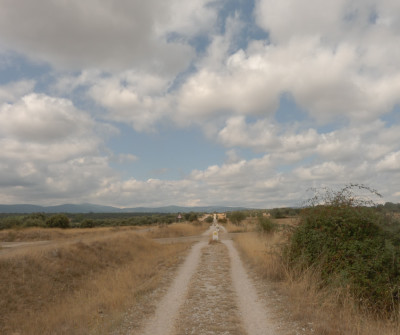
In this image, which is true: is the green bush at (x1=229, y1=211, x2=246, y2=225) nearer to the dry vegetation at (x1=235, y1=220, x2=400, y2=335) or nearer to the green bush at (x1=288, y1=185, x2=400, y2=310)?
the green bush at (x1=288, y1=185, x2=400, y2=310)

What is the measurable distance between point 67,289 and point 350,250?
38.0 feet

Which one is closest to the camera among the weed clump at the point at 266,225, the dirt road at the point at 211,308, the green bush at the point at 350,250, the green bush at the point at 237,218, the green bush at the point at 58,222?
the dirt road at the point at 211,308

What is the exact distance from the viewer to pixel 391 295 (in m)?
7.88

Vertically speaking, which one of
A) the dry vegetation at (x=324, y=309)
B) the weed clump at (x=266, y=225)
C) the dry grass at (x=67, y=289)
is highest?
the weed clump at (x=266, y=225)

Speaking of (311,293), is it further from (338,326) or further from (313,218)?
(313,218)

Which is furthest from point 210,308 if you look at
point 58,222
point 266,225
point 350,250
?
point 58,222

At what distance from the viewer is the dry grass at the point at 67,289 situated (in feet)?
27.5

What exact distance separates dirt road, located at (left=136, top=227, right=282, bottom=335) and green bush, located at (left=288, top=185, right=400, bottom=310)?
237cm

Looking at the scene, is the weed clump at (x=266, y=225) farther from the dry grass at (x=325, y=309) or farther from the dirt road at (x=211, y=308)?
the dry grass at (x=325, y=309)

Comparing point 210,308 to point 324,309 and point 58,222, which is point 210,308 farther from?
point 58,222

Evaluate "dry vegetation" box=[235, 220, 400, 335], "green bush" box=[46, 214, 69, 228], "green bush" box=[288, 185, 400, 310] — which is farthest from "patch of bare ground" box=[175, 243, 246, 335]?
"green bush" box=[46, 214, 69, 228]

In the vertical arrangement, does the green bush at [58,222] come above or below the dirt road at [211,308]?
above

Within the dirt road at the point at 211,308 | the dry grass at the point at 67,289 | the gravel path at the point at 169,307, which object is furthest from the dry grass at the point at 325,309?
the dry grass at the point at 67,289

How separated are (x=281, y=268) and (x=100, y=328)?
704 cm
